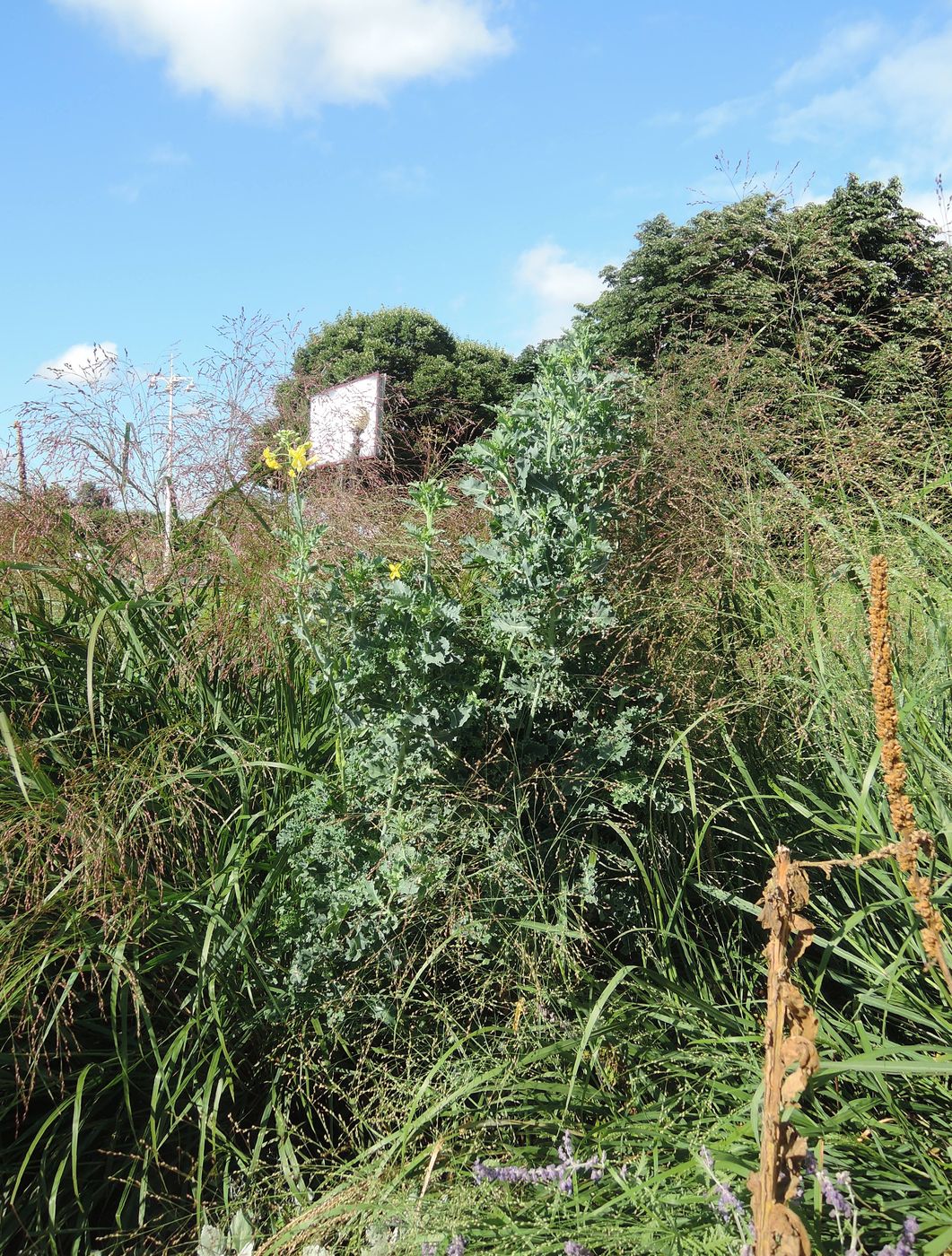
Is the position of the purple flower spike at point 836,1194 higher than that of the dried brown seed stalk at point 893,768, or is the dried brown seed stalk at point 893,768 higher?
the dried brown seed stalk at point 893,768

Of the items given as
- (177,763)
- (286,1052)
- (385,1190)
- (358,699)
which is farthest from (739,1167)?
(177,763)

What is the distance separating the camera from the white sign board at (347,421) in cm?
309

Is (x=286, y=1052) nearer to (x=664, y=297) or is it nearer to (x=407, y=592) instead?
(x=407, y=592)

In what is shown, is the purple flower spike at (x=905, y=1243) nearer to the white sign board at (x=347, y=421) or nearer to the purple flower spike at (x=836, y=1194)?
the purple flower spike at (x=836, y=1194)

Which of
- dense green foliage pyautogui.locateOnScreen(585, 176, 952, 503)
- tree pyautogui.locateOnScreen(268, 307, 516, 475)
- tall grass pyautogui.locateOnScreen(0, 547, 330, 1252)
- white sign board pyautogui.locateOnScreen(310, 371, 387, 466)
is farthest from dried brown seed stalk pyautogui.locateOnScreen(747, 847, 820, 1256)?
tree pyautogui.locateOnScreen(268, 307, 516, 475)

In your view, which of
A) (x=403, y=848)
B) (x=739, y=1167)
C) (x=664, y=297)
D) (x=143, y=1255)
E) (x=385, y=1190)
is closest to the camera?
(x=739, y=1167)

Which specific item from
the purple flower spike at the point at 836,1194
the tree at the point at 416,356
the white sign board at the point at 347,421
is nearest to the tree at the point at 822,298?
the white sign board at the point at 347,421

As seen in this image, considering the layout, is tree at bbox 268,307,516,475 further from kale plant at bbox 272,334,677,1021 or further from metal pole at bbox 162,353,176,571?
kale plant at bbox 272,334,677,1021

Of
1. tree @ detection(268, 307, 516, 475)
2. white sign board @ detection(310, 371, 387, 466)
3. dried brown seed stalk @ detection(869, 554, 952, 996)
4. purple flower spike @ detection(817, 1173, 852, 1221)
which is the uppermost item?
tree @ detection(268, 307, 516, 475)

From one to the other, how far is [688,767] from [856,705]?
373 millimetres

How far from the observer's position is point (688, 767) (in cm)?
169

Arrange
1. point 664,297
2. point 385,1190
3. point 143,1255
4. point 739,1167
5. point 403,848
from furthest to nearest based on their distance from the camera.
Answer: point 664,297
point 403,848
point 143,1255
point 385,1190
point 739,1167

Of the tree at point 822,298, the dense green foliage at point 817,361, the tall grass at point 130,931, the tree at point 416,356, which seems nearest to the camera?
the tall grass at point 130,931

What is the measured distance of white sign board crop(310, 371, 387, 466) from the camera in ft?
10.2
